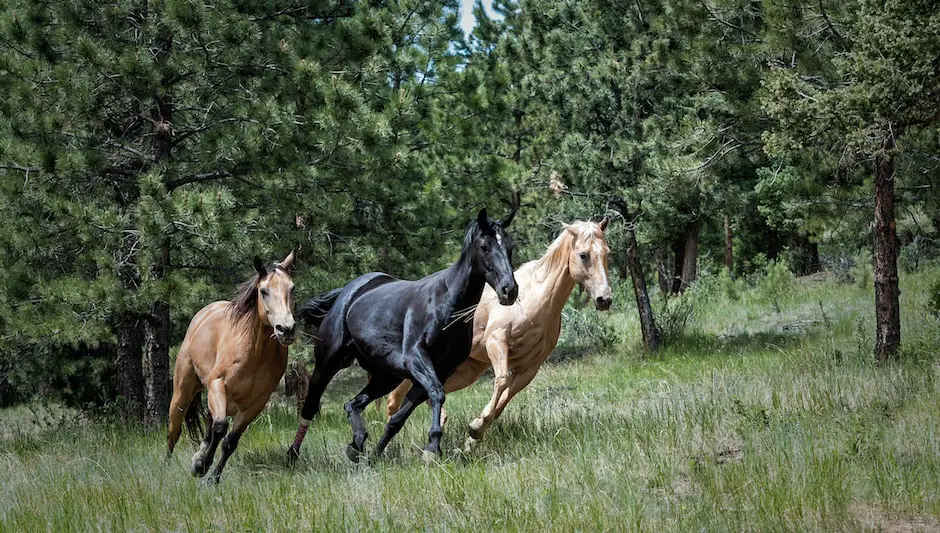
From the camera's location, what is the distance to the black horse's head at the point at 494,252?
6.19m

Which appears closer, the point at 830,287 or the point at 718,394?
the point at 718,394

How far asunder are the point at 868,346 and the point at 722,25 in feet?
14.7

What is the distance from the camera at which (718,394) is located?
26.2ft

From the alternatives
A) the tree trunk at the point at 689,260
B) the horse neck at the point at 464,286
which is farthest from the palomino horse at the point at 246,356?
the tree trunk at the point at 689,260

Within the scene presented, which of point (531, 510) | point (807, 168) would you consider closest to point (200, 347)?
point (531, 510)

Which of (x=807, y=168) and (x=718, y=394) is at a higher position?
(x=807, y=168)

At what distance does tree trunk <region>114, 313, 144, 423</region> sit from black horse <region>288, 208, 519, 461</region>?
5004 mm

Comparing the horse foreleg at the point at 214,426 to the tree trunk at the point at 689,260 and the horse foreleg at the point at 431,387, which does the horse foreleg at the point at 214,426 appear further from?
the tree trunk at the point at 689,260

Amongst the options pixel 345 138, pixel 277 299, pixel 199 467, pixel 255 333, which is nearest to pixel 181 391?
pixel 199 467

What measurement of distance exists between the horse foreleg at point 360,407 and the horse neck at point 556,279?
Result: 153 centimetres

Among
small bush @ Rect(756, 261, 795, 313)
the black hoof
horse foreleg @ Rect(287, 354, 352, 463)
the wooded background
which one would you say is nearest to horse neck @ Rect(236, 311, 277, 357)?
horse foreleg @ Rect(287, 354, 352, 463)

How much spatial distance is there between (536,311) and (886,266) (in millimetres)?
4214

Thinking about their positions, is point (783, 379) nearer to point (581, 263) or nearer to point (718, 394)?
point (718, 394)

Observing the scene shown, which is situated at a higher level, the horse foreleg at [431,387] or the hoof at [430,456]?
the horse foreleg at [431,387]
